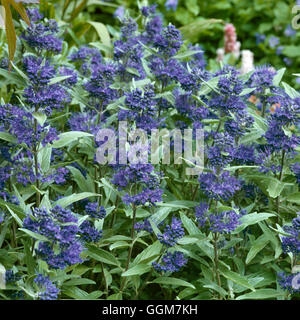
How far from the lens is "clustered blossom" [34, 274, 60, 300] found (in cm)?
213

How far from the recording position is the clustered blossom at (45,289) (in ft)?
6.98

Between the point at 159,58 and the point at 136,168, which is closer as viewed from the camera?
the point at 136,168

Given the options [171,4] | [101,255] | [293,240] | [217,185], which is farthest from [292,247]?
[171,4]

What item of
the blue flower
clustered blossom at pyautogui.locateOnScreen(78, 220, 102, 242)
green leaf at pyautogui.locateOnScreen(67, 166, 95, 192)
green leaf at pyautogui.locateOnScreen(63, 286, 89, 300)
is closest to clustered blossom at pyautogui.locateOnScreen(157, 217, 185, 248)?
clustered blossom at pyautogui.locateOnScreen(78, 220, 102, 242)

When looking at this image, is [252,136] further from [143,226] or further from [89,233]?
[89,233]

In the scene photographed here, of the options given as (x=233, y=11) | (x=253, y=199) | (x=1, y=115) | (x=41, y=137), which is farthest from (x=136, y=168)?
(x=233, y=11)

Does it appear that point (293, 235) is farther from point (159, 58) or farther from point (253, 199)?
point (159, 58)

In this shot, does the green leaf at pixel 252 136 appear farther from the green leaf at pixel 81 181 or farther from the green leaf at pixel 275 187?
the green leaf at pixel 81 181

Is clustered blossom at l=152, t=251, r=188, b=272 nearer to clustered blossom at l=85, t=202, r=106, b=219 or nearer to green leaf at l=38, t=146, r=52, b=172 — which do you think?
clustered blossom at l=85, t=202, r=106, b=219

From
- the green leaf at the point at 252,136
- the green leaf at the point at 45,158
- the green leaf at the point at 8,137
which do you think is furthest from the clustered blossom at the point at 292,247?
the green leaf at the point at 8,137

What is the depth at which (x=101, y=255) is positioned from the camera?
2.62m

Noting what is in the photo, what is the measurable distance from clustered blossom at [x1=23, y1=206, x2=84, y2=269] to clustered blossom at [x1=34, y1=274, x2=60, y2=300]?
0.06 m
